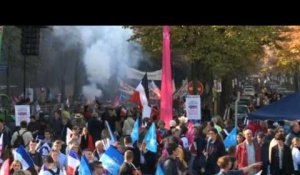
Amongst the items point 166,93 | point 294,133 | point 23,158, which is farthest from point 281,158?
point 166,93

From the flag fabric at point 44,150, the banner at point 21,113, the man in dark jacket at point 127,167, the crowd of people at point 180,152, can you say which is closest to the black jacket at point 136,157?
the crowd of people at point 180,152

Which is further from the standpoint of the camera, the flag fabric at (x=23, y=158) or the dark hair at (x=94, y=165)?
the flag fabric at (x=23, y=158)

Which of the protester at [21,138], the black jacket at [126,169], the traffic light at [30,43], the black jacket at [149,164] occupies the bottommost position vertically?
the black jacket at [149,164]

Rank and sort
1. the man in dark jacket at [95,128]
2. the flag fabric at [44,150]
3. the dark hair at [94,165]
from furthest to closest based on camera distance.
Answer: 1. the man in dark jacket at [95,128]
2. the flag fabric at [44,150]
3. the dark hair at [94,165]

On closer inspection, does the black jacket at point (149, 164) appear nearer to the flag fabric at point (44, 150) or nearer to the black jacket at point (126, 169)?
the flag fabric at point (44, 150)

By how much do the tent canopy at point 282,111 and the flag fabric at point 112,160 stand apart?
7540 millimetres

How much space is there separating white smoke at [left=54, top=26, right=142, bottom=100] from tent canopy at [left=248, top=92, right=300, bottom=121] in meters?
33.7

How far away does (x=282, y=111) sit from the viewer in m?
19.4

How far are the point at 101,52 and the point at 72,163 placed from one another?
4302 centimetres

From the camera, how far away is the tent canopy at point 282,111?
19.1 meters

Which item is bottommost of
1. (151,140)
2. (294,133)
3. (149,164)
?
(149,164)

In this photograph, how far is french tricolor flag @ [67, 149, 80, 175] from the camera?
12459mm

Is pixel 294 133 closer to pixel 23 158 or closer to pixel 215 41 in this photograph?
pixel 23 158
